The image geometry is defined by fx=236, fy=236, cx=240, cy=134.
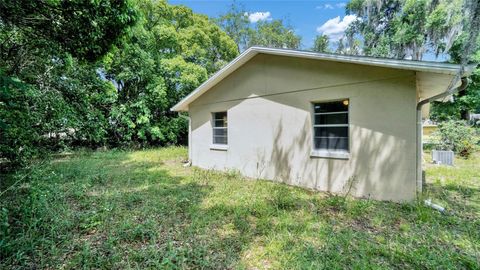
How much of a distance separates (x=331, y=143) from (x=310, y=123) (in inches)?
28.1

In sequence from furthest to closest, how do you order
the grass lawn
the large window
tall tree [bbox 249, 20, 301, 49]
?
tall tree [bbox 249, 20, 301, 49] → the large window → the grass lawn

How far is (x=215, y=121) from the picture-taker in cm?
916

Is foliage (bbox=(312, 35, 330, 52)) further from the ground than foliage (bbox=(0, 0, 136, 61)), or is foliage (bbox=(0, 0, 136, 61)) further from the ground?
foliage (bbox=(312, 35, 330, 52))

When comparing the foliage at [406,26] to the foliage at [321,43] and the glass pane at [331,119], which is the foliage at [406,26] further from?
the glass pane at [331,119]

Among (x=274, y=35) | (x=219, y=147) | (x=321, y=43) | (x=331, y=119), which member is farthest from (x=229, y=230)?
(x=274, y=35)

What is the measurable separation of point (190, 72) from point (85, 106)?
9304 mm

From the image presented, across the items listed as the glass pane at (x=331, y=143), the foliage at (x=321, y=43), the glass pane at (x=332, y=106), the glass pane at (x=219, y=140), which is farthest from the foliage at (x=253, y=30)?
the glass pane at (x=331, y=143)

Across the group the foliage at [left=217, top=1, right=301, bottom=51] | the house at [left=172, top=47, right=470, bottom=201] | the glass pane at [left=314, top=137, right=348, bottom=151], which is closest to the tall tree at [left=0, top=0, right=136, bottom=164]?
the house at [left=172, top=47, right=470, bottom=201]

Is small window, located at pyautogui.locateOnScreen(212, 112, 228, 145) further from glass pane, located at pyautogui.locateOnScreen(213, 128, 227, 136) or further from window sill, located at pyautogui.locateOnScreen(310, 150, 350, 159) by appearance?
window sill, located at pyautogui.locateOnScreen(310, 150, 350, 159)

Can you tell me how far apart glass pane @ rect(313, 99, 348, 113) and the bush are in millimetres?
9509

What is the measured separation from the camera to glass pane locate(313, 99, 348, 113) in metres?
5.60

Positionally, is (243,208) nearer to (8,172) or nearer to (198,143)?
(198,143)

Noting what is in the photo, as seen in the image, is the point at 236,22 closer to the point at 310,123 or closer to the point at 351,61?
the point at 310,123

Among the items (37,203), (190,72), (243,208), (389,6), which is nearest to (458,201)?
(243,208)
